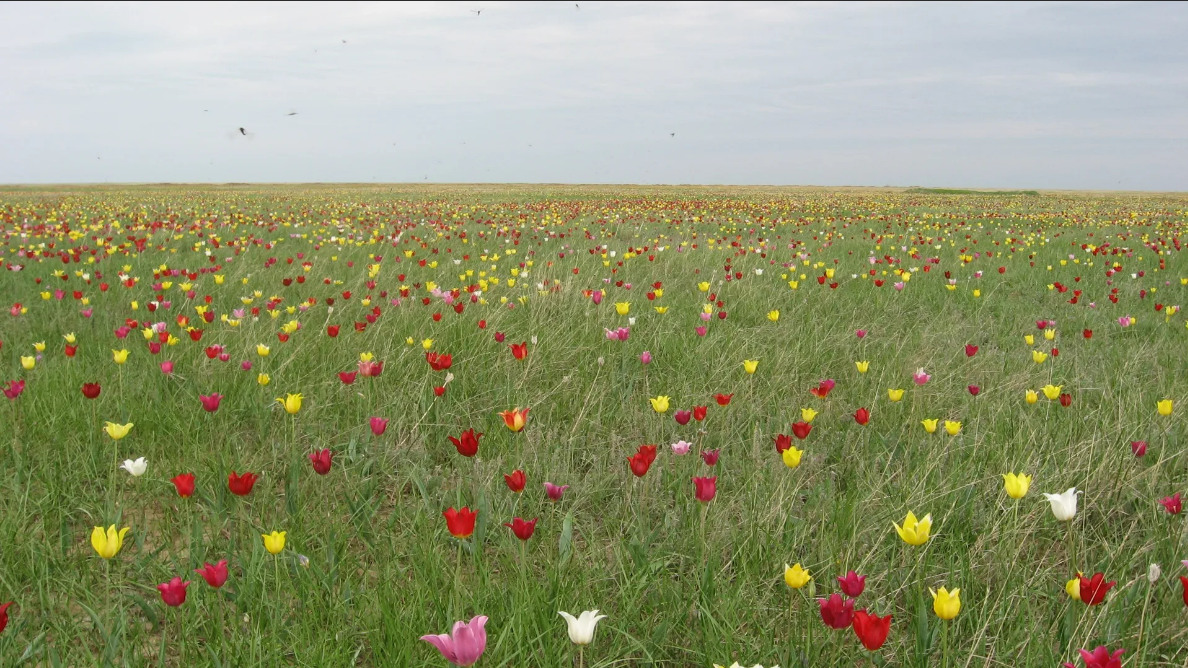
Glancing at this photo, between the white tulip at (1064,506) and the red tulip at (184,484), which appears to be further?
the red tulip at (184,484)

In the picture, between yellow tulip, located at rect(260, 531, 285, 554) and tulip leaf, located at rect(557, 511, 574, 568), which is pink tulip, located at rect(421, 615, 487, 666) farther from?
tulip leaf, located at rect(557, 511, 574, 568)

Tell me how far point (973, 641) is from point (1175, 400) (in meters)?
2.51

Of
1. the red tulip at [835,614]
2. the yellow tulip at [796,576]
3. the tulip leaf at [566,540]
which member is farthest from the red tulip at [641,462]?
the red tulip at [835,614]

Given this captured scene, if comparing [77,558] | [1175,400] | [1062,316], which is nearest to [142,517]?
[77,558]

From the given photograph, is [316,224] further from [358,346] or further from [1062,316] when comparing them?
[1062,316]

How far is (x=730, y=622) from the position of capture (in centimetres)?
178

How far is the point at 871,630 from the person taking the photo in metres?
1.37

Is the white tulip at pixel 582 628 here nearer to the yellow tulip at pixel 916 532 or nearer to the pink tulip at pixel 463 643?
the pink tulip at pixel 463 643

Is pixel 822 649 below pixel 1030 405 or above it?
below

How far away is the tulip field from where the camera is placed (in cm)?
178

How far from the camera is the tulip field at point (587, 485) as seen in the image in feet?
5.84

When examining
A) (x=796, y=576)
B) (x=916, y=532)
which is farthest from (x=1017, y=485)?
(x=796, y=576)

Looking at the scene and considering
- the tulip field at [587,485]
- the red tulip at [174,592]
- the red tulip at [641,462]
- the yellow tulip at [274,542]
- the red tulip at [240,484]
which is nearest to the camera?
the red tulip at [174,592]

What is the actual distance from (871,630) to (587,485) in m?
1.41
